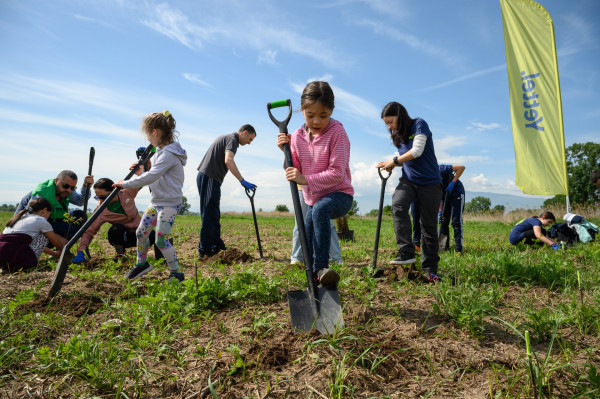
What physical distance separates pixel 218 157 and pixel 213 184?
49 cm

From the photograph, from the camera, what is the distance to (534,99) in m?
7.22

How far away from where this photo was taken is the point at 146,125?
4230 mm

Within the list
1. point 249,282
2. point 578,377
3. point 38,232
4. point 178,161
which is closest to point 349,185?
point 249,282

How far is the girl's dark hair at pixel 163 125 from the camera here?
4230 mm

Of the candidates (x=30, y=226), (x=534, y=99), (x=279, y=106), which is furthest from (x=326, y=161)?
(x=534, y=99)

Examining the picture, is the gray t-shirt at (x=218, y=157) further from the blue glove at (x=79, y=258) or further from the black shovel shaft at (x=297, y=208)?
the black shovel shaft at (x=297, y=208)

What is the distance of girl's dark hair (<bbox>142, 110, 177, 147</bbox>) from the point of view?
4230 mm

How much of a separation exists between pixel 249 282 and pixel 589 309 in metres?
2.77

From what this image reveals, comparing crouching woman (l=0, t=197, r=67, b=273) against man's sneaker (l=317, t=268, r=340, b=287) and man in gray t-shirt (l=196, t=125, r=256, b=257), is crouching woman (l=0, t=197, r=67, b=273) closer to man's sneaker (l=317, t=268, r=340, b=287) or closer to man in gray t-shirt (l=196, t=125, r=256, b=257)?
man in gray t-shirt (l=196, t=125, r=256, b=257)

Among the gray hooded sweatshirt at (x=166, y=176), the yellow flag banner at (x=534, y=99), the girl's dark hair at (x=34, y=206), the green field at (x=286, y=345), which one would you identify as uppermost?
the yellow flag banner at (x=534, y=99)

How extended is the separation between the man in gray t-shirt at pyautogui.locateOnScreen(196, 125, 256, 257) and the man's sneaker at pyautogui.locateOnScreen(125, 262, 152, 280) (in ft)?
5.51

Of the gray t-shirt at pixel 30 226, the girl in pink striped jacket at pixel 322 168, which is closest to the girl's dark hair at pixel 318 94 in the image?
the girl in pink striped jacket at pixel 322 168

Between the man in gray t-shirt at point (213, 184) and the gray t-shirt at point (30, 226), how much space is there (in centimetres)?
232

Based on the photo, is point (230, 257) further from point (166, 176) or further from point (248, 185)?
point (166, 176)
